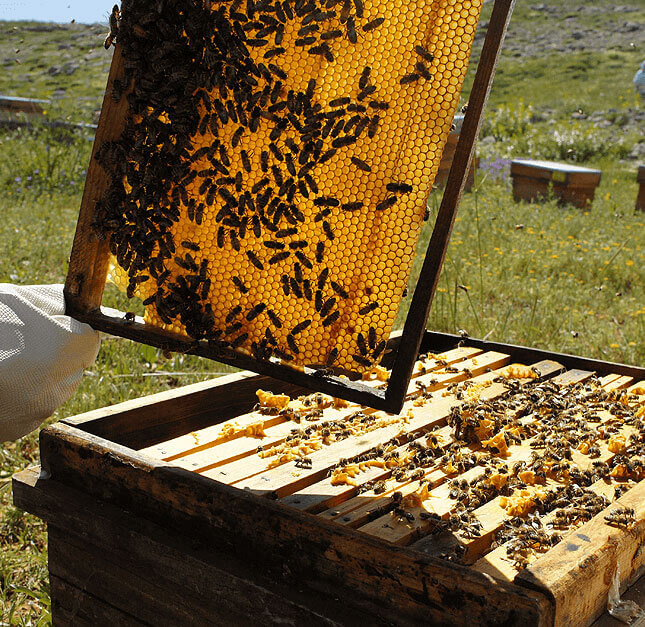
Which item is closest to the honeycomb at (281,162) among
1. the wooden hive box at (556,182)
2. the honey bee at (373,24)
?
the honey bee at (373,24)

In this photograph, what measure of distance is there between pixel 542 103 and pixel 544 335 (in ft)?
63.0

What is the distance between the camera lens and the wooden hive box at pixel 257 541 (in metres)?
1.54

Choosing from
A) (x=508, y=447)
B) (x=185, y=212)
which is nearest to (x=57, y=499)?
(x=185, y=212)

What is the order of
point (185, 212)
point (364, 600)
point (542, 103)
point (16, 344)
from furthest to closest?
1. point (542, 103)
2. point (16, 344)
3. point (185, 212)
4. point (364, 600)

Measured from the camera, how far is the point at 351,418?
2629mm

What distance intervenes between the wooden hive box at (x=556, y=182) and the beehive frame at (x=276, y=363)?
8.79 meters

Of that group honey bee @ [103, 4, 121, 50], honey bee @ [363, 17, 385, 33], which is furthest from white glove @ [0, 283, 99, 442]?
honey bee @ [363, 17, 385, 33]

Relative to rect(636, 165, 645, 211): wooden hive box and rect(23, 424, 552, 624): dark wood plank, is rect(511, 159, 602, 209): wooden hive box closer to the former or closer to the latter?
rect(636, 165, 645, 211): wooden hive box

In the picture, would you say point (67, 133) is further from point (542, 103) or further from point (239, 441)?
point (542, 103)

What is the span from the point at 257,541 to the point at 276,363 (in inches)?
17.2

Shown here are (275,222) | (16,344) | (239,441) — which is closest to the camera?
(275,222)

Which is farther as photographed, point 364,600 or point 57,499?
point 57,499

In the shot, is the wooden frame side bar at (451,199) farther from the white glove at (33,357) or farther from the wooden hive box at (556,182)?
the wooden hive box at (556,182)

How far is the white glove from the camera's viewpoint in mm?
2193
